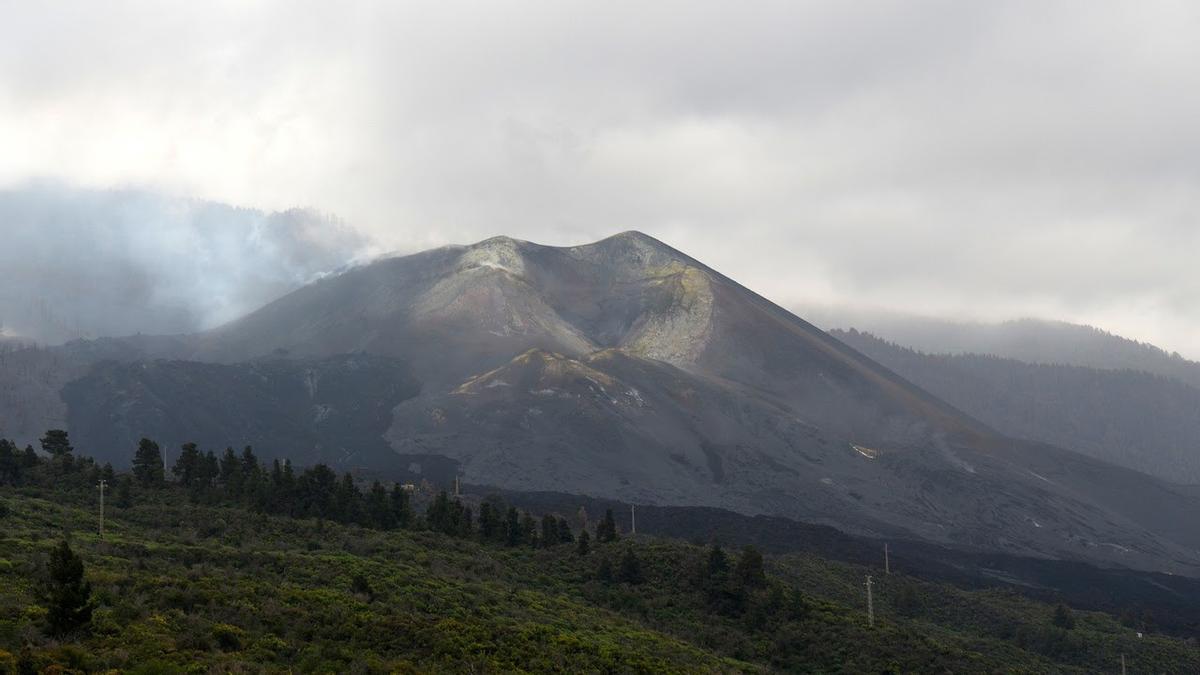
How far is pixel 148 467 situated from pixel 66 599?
61547 mm

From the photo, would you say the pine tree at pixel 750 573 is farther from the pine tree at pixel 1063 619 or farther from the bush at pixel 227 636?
the bush at pixel 227 636

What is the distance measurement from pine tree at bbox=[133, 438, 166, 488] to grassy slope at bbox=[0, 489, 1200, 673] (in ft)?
20.9

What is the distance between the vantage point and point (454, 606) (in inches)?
2112

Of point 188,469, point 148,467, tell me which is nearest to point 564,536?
point 188,469

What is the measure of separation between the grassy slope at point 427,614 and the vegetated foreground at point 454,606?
158 millimetres

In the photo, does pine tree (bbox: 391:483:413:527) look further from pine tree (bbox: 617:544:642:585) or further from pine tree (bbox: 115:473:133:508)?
A: pine tree (bbox: 617:544:642:585)

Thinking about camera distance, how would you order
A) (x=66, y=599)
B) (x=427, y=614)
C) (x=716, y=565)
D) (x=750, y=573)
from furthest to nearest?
(x=716, y=565) → (x=750, y=573) → (x=427, y=614) → (x=66, y=599)

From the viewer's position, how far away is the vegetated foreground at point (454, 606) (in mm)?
39531

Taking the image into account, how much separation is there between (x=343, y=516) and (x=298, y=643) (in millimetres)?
51443

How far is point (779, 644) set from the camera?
70000 mm

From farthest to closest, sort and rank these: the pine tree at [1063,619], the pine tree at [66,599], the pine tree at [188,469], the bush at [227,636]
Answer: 1. the pine tree at [1063,619]
2. the pine tree at [188,469]
3. the bush at [227,636]
4. the pine tree at [66,599]

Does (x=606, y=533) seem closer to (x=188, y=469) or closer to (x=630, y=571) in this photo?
(x=630, y=571)

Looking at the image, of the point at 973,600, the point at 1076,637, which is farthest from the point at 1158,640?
the point at 973,600

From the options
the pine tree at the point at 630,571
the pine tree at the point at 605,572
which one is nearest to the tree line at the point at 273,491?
the pine tree at the point at 605,572
